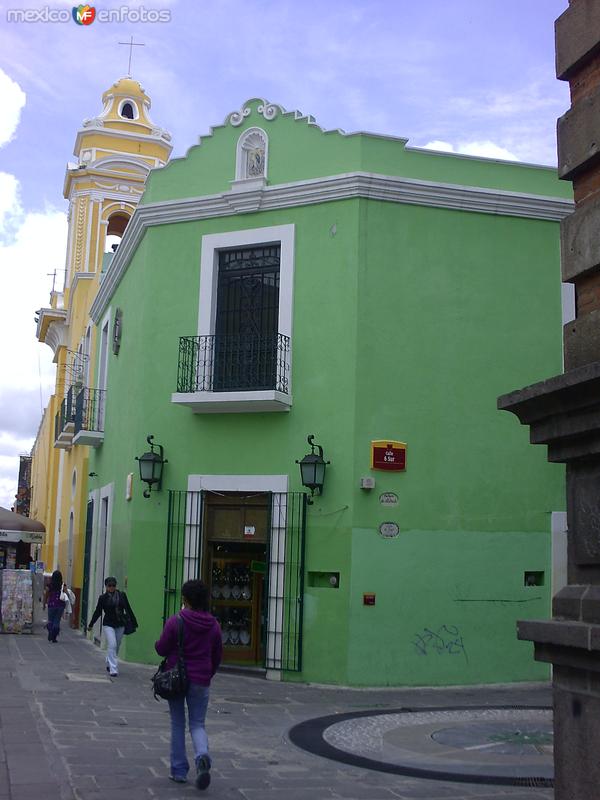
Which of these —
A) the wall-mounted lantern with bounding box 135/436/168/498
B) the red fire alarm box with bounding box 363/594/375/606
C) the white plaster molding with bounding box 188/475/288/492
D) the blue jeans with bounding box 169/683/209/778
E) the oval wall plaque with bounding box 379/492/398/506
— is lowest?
the blue jeans with bounding box 169/683/209/778

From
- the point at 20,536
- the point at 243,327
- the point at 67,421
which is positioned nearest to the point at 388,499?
the point at 243,327

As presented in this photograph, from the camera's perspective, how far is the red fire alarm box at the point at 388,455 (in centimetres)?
1398

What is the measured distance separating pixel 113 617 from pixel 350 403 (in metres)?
4.61

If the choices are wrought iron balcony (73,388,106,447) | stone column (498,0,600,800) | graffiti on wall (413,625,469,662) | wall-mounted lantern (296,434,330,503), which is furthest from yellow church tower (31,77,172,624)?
stone column (498,0,600,800)

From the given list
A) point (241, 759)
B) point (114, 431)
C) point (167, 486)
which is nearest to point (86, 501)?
point (114, 431)

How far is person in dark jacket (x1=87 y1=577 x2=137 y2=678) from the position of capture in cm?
1398

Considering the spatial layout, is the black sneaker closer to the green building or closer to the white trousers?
the green building

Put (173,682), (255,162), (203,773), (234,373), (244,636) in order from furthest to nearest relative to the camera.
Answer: (255,162), (244,636), (234,373), (173,682), (203,773)

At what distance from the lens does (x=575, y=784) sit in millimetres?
5469

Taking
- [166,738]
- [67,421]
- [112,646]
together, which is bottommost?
[166,738]

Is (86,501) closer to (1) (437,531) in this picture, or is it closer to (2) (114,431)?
(2) (114,431)

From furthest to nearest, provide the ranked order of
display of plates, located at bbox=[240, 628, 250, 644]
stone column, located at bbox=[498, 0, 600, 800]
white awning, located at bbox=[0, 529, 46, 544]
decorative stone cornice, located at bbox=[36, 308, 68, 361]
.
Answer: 1. decorative stone cornice, located at bbox=[36, 308, 68, 361]
2. white awning, located at bbox=[0, 529, 46, 544]
3. display of plates, located at bbox=[240, 628, 250, 644]
4. stone column, located at bbox=[498, 0, 600, 800]

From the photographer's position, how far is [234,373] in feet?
49.0

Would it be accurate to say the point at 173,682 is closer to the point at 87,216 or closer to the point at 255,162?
the point at 255,162
